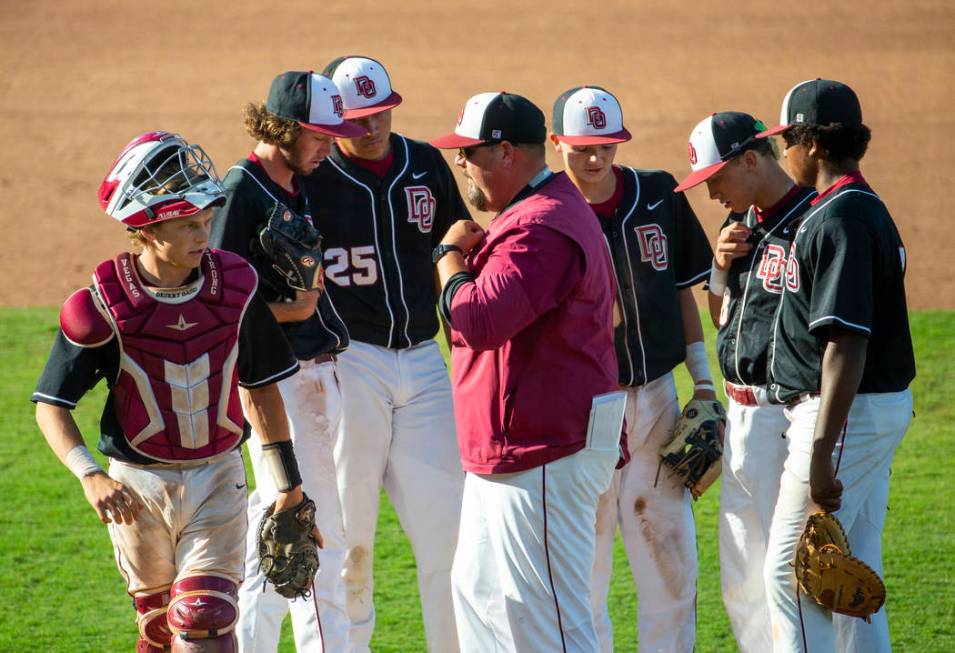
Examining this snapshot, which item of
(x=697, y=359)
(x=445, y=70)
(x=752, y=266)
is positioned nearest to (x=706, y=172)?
(x=752, y=266)

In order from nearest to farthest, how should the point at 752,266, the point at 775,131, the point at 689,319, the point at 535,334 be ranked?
the point at 535,334 → the point at 775,131 → the point at 752,266 → the point at 689,319

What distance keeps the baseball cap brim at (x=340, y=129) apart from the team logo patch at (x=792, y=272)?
1.46 meters

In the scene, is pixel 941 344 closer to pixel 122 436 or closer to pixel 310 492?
pixel 310 492

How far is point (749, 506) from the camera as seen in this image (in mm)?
4082

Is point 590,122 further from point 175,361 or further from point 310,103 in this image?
point 175,361

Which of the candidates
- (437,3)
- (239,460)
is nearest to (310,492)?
(239,460)

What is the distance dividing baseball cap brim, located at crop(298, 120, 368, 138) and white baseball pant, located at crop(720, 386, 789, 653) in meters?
1.53

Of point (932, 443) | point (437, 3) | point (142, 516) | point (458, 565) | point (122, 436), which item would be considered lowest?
point (932, 443)

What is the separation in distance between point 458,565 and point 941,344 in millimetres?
6509

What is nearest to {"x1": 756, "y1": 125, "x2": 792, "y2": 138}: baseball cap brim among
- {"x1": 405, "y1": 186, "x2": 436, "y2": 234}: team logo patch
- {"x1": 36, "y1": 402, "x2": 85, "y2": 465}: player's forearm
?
{"x1": 405, "y1": 186, "x2": 436, "y2": 234}: team logo patch

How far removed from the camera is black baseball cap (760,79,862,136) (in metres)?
3.66

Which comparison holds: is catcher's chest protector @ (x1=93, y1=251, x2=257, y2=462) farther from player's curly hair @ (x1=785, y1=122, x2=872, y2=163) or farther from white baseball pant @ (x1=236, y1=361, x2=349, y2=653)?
player's curly hair @ (x1=785, y1=122, x2=872, y2=163)

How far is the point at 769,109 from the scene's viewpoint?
14.7 meters

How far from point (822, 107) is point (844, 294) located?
0.59 metres
